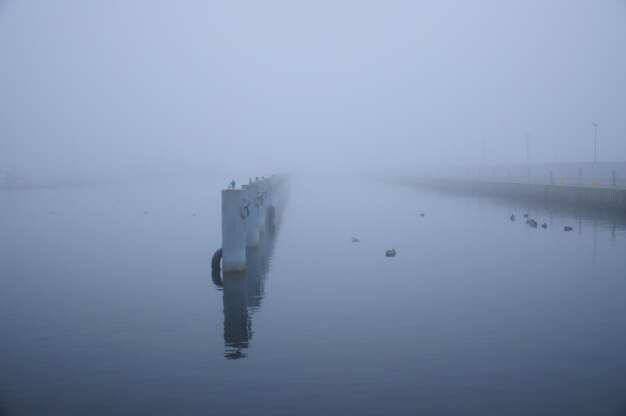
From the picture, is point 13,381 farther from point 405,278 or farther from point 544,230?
point 544,230

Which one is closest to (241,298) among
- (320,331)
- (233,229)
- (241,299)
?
(241,299)

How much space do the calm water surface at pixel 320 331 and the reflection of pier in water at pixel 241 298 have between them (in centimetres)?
9

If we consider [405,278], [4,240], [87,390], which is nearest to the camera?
[87,390]

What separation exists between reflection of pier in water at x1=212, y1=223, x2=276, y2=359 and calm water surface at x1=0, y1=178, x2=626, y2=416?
3.4 inches

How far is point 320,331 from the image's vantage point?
52.0 ft

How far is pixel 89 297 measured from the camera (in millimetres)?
20812

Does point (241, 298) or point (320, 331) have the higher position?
point (241, 298)

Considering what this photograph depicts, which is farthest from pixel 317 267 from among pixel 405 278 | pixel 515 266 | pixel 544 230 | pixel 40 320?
pixel 544 230

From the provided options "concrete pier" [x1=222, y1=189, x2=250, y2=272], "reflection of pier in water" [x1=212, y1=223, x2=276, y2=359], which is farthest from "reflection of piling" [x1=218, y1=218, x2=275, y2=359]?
"concrete pier" [x1=222, y1=189, x2=250, y2=272]

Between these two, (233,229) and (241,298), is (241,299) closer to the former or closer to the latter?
(241,298)

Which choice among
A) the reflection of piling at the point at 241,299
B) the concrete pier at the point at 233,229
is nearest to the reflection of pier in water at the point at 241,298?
the reflection of piling at the point at 241,299

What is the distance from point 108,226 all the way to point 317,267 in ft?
86.0

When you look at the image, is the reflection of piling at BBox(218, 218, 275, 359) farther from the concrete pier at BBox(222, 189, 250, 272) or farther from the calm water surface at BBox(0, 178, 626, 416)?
the concrete pier at BBox(222, 189, 250, 272)

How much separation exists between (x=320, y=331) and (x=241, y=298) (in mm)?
5113
